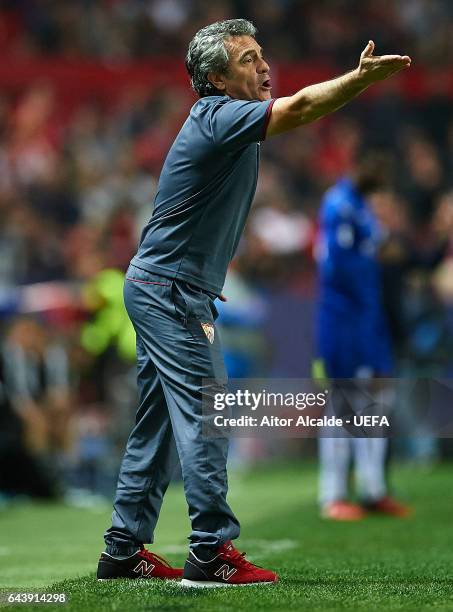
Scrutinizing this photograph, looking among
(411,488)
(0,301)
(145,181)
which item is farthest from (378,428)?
(145,181)

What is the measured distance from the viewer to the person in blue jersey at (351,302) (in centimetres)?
902

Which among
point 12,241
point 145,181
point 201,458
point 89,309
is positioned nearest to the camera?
point 201,458

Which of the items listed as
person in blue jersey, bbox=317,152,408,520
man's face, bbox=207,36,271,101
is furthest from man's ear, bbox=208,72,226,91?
person in blue jersey, bbox=317,152,408,520

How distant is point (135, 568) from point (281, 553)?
5.06ft

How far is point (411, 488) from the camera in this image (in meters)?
11.2

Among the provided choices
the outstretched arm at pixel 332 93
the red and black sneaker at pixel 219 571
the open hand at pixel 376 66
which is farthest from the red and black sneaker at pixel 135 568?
the open hand at pixel 376 66

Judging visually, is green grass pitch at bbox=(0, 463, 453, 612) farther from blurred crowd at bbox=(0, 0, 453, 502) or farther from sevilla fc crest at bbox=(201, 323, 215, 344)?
blurred crowd at bbox=(0, 0, 453, 502)

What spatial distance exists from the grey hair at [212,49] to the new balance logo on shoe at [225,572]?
6.16 ft

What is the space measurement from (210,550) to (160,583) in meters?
0.28

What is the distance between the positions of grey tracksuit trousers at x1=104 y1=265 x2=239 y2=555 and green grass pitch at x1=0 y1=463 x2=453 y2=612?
10.3 inches

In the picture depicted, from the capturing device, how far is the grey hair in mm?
5102

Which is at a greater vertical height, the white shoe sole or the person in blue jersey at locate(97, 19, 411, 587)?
the person in blue jersey at locate(97, 19, 411, 587)

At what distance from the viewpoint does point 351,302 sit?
30.1 feet

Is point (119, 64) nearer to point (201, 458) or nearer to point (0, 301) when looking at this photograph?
point (0, 301)
